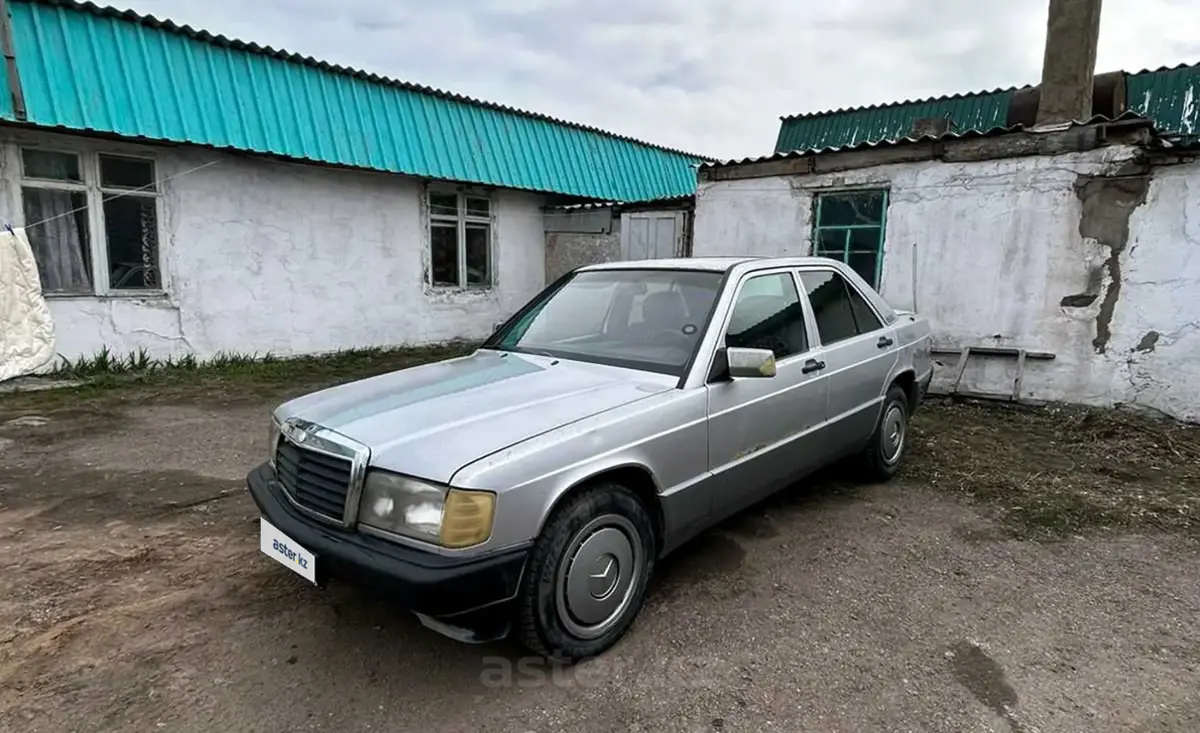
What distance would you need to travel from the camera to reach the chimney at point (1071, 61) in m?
7.18

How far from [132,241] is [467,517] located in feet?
27.2

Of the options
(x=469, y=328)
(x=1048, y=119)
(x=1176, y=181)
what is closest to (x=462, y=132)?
(x=469, y=328)

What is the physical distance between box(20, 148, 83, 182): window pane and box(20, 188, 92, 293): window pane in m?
0.16

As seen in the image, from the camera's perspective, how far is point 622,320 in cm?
341

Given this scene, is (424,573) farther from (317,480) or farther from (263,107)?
(263,107)

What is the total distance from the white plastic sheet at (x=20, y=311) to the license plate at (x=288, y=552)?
684cm

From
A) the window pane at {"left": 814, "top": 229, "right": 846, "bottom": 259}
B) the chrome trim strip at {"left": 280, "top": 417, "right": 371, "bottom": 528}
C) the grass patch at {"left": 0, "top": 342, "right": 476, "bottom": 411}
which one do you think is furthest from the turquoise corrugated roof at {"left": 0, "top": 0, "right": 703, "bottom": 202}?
the chrome trim strip at {"left": 280, "top": 417, "right": 371, "bottom": 528}

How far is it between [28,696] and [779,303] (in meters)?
3.63

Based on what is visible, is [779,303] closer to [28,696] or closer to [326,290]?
[28,696]

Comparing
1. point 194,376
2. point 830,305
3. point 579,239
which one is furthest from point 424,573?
point 579,239

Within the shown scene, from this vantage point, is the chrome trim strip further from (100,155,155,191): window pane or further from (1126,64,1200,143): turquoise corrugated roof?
(1126,64,1200,143): turquoise corrugated roof

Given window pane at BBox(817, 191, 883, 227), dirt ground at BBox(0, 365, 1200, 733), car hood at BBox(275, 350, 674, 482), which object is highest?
window pane at BBox(817, 191, 883, 227)

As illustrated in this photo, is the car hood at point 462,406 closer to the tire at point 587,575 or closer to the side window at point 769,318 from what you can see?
the tire at point 587,575

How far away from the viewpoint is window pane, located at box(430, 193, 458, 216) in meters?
11.1
